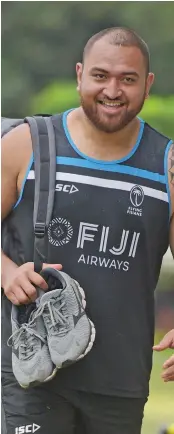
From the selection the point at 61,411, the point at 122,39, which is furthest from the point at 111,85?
the point at 61,411

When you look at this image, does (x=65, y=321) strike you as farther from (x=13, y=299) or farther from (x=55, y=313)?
(x=13, y=299)

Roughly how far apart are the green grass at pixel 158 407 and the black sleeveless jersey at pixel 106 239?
183cm

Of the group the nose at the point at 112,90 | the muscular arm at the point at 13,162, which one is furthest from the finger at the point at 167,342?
the nose at the point at 112,90

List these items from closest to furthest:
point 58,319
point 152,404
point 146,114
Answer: point 58,319
point 152,404
point 146,114

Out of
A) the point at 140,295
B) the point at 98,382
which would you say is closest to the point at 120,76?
the point at 140,295

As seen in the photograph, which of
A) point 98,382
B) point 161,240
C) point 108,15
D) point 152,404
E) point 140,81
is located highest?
point 108,15

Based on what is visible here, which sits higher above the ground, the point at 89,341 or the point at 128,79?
the point at 128,79

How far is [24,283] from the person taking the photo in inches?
143

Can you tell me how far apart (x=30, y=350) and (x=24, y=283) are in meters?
0.24

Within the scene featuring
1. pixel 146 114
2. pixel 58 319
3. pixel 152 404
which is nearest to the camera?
pixel 58 319

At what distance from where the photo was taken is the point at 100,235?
3766mm

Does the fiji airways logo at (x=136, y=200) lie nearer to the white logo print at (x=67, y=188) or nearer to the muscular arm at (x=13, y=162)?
the white logo print at (x=67, y=188)

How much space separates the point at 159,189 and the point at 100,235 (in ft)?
0.87

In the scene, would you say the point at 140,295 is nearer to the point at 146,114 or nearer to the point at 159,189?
the point at 159,189
